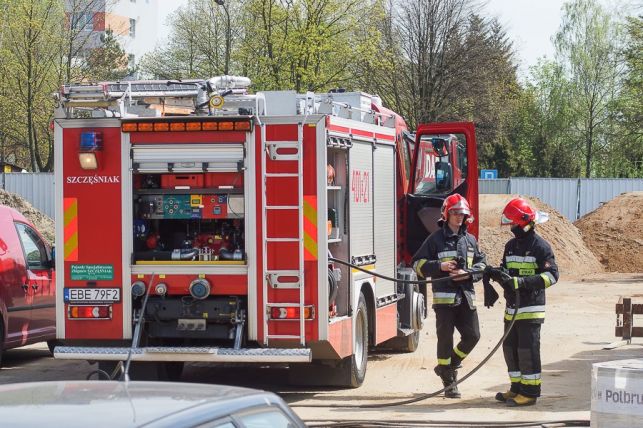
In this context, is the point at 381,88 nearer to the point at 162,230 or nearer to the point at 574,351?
the point at 574,351

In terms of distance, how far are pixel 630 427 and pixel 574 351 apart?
27.7 ft

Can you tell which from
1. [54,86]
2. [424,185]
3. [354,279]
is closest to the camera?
[354,279]

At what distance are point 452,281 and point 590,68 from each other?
59091 millimetres

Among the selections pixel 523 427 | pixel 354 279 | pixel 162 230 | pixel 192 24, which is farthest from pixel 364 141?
pixel 192 24

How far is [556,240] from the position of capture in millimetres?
35531

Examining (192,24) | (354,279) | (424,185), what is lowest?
(354,279)

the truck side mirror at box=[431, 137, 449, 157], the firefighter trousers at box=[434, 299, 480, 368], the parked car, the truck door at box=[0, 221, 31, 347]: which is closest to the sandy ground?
the firefighter trousers at box=[434, 299, 480, 368]

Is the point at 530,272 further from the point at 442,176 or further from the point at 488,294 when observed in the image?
the point at 442,176

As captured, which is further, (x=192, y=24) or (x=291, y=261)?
(x=192, y=24)

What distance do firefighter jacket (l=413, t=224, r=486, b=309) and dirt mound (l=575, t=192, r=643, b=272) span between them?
26.1 meters

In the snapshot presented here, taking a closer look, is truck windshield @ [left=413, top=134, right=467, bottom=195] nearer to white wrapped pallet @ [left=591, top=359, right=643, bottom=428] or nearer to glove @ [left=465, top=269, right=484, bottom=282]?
glove @ [left=465, top=269, right=484, bottom=282]

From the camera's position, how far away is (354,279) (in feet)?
37.2

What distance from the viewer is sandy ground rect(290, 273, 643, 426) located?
33.8 feet

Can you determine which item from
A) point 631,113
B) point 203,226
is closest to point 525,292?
point 203,226
